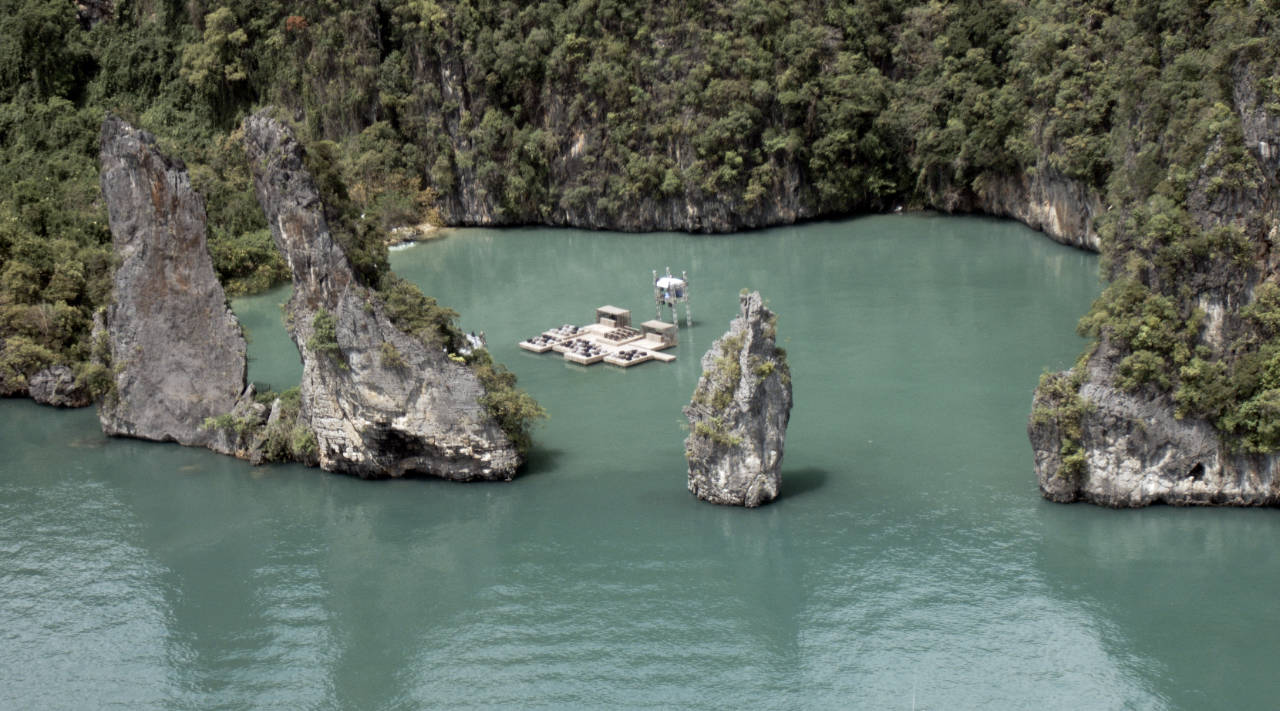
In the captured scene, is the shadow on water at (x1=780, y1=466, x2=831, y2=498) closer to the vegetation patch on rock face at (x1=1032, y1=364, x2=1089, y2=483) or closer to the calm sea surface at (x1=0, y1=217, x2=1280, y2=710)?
the calm sea surface at (x1=0, y1=217, x2=1280, y2=710)

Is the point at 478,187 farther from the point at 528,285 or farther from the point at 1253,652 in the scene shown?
the point at 1253,652

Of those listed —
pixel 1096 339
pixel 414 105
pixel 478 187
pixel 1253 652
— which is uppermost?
pixel 414 105

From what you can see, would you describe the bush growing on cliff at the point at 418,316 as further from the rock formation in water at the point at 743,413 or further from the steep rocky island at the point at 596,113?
Result: the steep rocky island at the point at 596,113

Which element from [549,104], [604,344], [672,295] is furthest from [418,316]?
[549,104]

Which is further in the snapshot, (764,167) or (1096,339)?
(764,167)

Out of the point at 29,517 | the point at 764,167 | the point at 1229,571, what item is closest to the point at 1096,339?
the point at 1229,571

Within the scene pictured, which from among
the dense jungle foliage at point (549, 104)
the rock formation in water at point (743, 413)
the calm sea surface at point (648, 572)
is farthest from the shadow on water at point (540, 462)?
the dense jungle foliage at point (549, 104)

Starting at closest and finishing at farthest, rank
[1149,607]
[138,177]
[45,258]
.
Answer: [1149,607] < [138,177] < [45,258]
